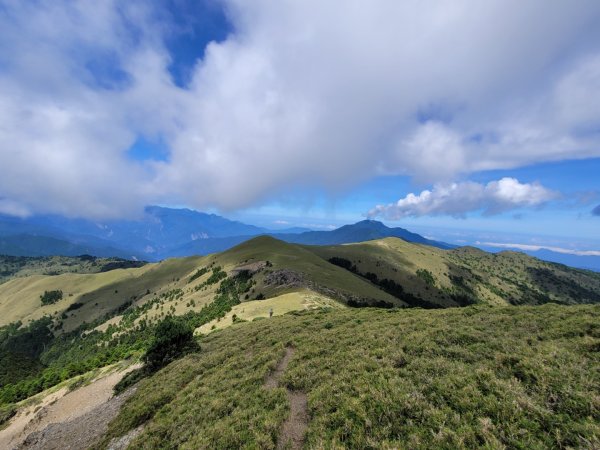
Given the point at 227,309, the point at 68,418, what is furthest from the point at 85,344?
the point at 68,418

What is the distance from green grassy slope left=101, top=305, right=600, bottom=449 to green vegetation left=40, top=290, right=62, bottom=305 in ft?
743

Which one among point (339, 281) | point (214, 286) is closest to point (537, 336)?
point (339, 281)

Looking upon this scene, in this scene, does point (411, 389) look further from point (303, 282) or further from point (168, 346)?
point (303, 282)

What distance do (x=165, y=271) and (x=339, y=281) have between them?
150 metres

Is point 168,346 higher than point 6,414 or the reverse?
higher

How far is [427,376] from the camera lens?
13.4m

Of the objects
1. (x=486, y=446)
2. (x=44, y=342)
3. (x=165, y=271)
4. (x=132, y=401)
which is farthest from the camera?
(x=165, y=271)

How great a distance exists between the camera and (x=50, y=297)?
19075 cm

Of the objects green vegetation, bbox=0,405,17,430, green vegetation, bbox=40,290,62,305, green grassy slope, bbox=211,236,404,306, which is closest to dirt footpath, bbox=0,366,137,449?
green vegetation, bbox=0,405,17,430

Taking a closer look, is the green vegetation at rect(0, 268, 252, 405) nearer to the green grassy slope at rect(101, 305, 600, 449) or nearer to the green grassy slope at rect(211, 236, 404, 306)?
the green grassy slope at rect(211, 236, 404, 306)

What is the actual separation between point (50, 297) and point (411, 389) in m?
252

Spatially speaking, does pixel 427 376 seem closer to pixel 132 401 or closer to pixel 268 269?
pixel 132 401

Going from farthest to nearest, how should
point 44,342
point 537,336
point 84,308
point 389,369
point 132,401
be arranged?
point 84,308
point 44,342
point 132,401
point 537,336
point 389,369

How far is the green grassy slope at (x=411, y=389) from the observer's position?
388 inches
